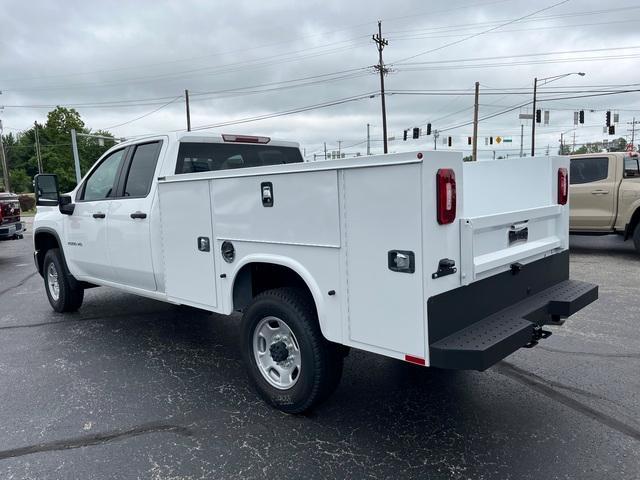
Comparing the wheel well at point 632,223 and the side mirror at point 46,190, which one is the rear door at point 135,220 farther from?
the wheel well at point 632,223

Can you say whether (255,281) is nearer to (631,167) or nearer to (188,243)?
(188,243)

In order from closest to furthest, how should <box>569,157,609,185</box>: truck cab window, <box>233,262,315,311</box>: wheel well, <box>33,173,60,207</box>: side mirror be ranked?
<box>233,262,315,311</box>: wheel well < <box>33,173,60,207</box>: side mirror < <box>569,157,609,185</box>: truck cab window

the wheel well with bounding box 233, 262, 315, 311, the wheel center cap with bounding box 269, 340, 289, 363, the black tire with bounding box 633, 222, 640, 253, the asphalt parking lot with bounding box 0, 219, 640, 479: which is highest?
the wheel well with bounding box 233, 262, 315, 311

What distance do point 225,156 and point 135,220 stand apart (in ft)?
3.47

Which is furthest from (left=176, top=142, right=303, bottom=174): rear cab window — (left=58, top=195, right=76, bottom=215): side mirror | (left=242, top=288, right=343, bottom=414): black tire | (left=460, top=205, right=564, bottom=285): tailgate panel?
(left=460, top=205, right=564, bottom=285): tailgate panel

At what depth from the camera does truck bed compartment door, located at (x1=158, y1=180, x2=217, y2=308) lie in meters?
4.12

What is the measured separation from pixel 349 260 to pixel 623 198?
8952 mm

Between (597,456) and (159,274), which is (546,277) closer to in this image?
(597,456)

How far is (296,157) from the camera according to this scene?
593 cm

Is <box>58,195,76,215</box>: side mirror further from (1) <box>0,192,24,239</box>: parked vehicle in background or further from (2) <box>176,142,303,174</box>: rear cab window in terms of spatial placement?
(1) <box>0,192,24,239</box>: parked vehicle in background

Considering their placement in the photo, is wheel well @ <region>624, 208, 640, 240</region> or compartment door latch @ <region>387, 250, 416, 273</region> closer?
compartment door latch @ <region>387, 250, 416, 273</region>

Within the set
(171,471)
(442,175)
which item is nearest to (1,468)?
(171,471)

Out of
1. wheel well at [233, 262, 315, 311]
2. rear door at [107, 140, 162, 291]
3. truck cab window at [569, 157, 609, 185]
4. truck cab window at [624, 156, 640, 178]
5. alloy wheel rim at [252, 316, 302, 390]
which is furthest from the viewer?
truck cab window at [569, 157, 609, 185]

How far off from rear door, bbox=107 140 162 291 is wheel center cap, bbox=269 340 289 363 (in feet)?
5.63
